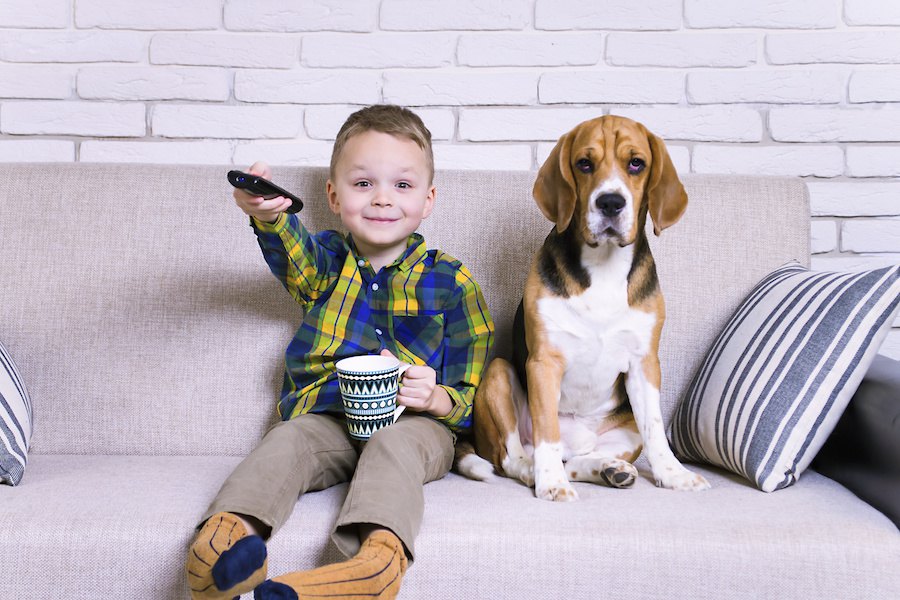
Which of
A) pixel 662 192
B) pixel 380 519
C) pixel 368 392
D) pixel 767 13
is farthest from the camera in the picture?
pixel 767 13

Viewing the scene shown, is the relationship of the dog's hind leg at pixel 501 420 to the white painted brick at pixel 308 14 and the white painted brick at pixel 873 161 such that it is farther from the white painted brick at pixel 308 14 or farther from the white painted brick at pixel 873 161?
the white painted brick at pixel 873 161

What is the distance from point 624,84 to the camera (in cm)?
262

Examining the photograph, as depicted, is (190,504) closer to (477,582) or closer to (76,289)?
(477,582)

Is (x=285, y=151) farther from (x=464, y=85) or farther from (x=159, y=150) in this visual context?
(x=464, y=85)

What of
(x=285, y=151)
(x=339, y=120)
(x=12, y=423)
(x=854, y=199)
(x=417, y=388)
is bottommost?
(x=12, y=423)

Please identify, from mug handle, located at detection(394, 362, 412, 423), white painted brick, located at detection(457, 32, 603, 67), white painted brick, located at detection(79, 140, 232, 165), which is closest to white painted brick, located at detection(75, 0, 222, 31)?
white painted brick, located at detection(79, 140, 232, 165)

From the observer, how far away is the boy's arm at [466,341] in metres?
2.04

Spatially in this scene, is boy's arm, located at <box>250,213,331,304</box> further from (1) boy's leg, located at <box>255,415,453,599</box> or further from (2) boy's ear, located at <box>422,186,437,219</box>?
(1) boy's leg, located at <box>255,415,453,599</box>

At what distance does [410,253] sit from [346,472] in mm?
554

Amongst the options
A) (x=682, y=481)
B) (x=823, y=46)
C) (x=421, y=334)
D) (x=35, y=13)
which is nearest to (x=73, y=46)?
(x=35, y=13)

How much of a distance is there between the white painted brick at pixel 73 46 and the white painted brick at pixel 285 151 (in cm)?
44

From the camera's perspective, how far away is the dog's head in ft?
5.76

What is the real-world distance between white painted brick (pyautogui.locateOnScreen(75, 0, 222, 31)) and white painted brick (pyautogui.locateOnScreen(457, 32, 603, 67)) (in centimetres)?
82

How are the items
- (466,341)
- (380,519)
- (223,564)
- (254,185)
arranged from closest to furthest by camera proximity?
(223,564) → (380,519) → (254,185) → (466,341)
